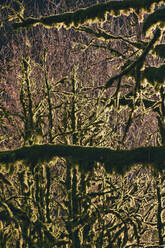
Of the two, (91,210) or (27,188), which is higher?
(27,188)

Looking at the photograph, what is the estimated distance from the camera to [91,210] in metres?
4.39

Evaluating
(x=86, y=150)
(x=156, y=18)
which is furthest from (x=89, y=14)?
(x=86, y=150)

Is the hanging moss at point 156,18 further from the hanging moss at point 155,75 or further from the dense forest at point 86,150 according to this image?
the hanging moss at point 155,75

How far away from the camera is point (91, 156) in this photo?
2842 millimetres

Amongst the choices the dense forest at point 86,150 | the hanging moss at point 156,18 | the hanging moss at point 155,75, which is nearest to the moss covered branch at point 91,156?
the dense forest at point 86,150

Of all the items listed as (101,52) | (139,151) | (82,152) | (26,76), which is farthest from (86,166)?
(101,52)

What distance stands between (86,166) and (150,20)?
46.0 inches

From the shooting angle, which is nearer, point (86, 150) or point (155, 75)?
point (86, 150)

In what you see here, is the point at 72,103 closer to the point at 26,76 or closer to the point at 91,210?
the point at 26,76

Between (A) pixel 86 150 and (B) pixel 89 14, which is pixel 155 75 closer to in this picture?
(B) pixel 89 14

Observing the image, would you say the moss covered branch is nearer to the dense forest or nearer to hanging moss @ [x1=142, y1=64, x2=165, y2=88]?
the dense forest

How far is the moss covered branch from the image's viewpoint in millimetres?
2777

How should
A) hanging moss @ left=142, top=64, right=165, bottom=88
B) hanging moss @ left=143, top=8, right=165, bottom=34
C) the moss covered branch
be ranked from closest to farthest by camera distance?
hanging moss @ left=143, top=8, right=165, bottom=34 → the moss covered branch → hanging moss @ left=142, top=64, right=165, bottom=88

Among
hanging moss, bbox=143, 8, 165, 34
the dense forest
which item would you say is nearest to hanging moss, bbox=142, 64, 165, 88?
the dense forest
